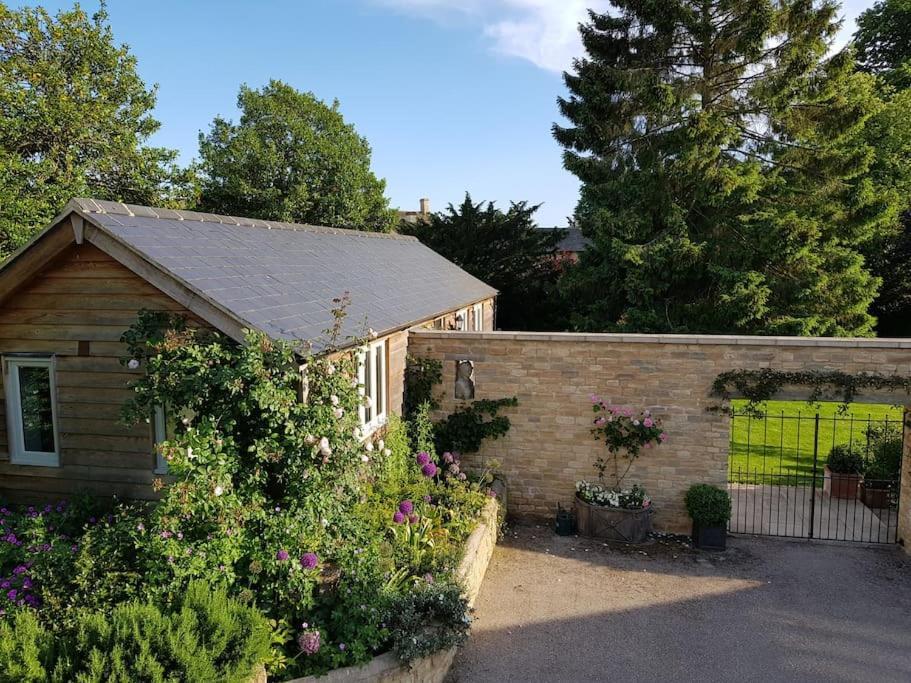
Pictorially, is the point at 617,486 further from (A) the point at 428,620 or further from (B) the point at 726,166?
(B) the point at 726,166

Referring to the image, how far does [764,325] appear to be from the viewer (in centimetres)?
2005

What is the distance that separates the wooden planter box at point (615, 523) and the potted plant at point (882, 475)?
480cm

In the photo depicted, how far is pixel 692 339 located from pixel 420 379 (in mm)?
4756

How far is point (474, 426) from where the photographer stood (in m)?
11.1

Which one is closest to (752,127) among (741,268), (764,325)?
(741,268)

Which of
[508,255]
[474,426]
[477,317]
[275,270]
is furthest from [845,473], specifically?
[508,255]

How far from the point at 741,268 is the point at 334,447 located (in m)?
17.3

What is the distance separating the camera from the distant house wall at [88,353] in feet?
24.8

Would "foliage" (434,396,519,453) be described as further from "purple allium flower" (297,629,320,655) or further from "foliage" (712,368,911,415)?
"purple allium flower" (297,629,320,655)

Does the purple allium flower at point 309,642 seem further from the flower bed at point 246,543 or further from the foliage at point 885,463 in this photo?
the foliage at point 885,463

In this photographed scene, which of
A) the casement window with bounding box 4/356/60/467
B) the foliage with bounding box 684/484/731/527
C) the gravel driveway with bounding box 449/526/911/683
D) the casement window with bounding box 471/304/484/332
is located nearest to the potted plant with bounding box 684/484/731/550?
the foliage with bounding box 684/484/731/527

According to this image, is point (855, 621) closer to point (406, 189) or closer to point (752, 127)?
point (752, 127)

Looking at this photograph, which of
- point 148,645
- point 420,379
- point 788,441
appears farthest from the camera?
point 788,441

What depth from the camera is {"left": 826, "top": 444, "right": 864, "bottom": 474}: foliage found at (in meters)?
12.1
